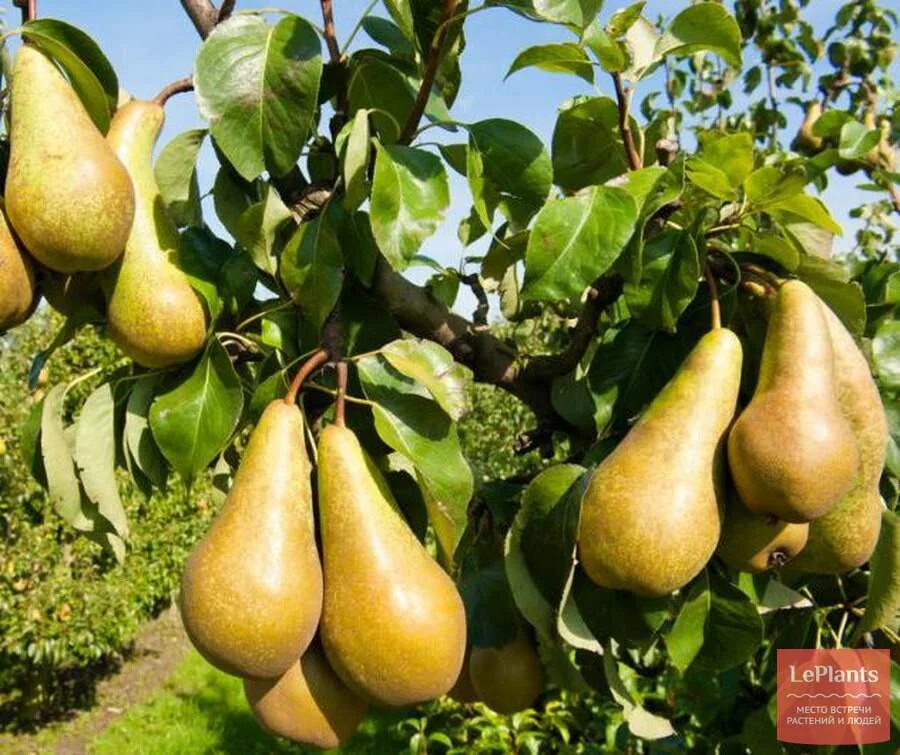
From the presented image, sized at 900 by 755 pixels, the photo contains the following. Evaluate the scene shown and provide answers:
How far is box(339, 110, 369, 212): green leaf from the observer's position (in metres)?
0.97

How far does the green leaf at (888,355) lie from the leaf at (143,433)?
1007 millimetres

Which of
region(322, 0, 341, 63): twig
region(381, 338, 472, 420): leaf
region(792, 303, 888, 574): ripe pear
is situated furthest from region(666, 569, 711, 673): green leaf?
region(322, 0, 341, 63): twig

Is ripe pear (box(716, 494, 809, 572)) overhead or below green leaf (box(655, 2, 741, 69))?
below

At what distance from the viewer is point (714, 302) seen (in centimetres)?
105

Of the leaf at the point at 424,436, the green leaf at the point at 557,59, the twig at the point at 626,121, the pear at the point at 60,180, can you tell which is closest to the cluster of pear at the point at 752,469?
the leaf at the point at 424,436

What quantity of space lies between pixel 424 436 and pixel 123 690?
6.46 meters

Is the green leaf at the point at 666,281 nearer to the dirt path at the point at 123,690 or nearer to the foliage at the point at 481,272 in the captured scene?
the foliage at the point at 481,272

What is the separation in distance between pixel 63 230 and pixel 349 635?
49cm

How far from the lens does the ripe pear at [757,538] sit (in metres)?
0.94

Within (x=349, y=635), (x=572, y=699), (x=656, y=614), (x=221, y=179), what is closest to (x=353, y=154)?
(x=221, y=179)

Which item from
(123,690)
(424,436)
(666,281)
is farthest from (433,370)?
(123,690)

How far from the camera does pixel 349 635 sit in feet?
2.81

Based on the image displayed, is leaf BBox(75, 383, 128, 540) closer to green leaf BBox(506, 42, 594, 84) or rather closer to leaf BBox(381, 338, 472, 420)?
leaf BBox(381, 338, 472, 420)

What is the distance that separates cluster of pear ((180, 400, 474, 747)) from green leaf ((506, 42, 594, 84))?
1.61ft
